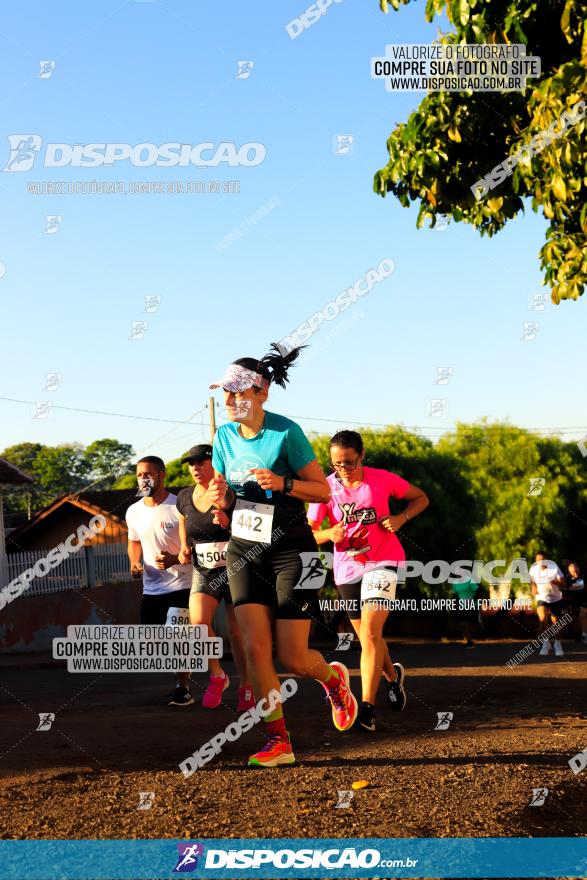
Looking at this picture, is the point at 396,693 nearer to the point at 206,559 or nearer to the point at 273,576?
the point at 206,559

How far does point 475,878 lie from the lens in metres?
4.05

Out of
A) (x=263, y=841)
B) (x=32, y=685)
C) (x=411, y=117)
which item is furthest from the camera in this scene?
(x=32, y=685)

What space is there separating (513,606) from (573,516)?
4.16 metres

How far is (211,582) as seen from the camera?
356 inches

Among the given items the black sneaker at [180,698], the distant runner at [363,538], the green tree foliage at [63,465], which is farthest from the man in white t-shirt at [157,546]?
the green tree foliage at [63,465]

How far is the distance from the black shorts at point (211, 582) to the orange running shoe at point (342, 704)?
7.26 ft

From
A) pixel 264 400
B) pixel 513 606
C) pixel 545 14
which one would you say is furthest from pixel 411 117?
pixel 513 606

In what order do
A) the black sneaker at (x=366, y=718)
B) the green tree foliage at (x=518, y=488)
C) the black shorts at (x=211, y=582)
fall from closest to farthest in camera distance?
the black sneaker at (x=366, y=718), the black shorts at (x=211, y=582), the green tree foliage at (x=518, y=488)

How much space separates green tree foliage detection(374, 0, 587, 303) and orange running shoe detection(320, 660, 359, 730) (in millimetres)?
4331

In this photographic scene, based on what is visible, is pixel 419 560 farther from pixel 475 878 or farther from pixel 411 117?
pixel 475 878

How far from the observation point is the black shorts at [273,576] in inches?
246

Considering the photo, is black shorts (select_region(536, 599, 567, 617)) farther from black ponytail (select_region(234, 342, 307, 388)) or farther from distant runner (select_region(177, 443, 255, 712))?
black ponytail (select_region(234, 342, 307, 388))

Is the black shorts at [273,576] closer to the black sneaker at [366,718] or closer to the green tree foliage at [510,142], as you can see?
the black sneaker at [366,718]

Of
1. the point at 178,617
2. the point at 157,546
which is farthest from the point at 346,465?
the point at 178,617
